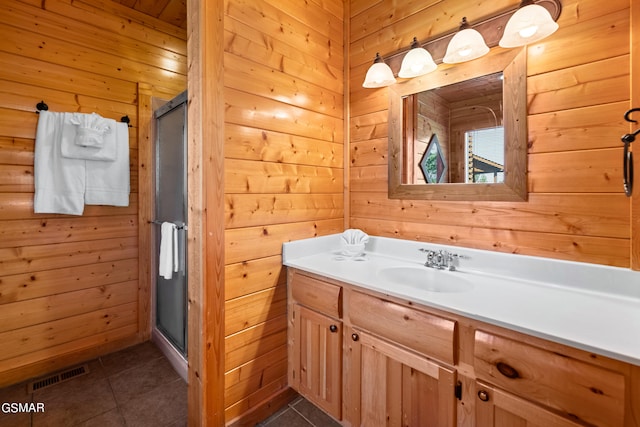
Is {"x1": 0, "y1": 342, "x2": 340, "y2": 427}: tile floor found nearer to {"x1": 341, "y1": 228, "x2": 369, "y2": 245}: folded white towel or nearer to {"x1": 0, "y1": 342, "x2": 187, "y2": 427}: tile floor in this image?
{"x1": 0, "y1": 342, "x2": 187, "y2": 427}: tile floor

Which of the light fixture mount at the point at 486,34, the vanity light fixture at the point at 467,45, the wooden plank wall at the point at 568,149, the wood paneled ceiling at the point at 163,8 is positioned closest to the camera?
the wooden plank wall at the point at 568,149

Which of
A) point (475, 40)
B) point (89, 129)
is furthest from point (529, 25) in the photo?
point (89, 129)

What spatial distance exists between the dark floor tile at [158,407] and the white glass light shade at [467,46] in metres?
2.38

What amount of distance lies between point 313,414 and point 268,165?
140 centimetres

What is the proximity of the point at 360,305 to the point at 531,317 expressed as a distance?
2.05ft

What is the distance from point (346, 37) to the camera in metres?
1.98

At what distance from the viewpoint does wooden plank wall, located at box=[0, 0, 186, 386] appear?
1789 mm

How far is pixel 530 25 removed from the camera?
1.16 m

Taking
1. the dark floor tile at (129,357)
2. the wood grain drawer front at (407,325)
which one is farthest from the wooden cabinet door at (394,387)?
the dark floor tile at (129,357)

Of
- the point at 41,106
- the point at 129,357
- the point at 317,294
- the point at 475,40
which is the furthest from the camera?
the point at 129,357

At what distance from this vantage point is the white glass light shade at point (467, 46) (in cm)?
133

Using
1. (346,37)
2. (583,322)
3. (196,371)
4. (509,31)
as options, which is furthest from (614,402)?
(346,37)

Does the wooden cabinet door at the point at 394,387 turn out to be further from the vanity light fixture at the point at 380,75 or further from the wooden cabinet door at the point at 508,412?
the vanity light fixture at the point at 380,75

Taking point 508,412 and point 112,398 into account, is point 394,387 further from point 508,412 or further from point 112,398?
point 112,398
